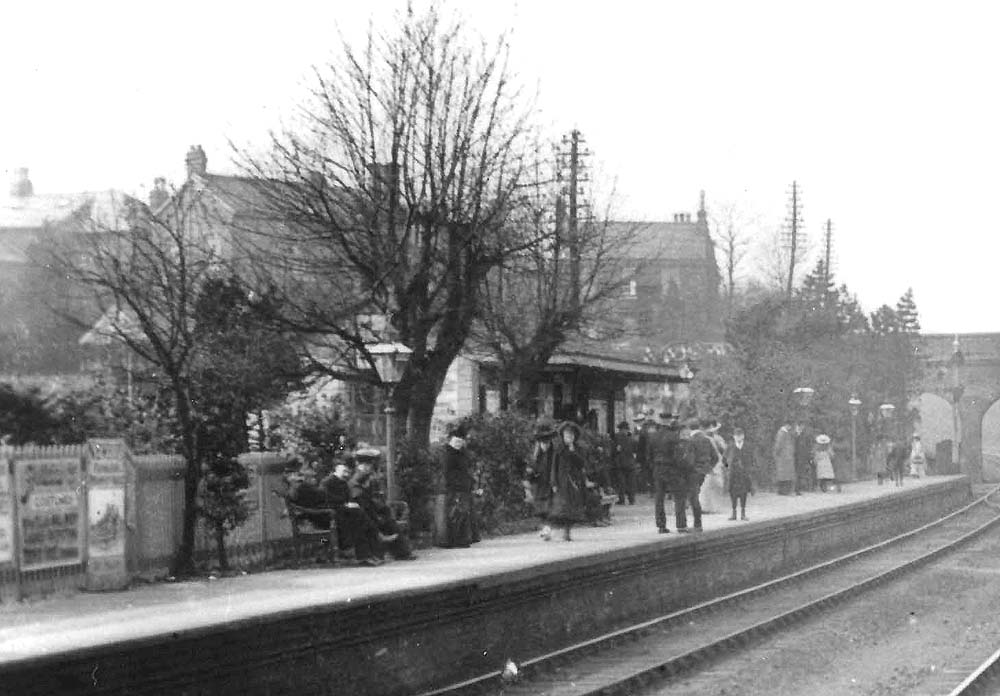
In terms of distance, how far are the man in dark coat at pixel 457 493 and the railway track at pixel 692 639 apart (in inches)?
102

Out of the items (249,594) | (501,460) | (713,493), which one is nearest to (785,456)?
(713,493)

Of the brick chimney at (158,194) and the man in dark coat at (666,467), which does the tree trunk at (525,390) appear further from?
the brick chimney at (158,194)

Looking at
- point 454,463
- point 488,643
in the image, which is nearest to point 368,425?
point 454,463

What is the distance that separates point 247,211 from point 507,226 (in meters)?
3.84

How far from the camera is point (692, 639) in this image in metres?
14.1

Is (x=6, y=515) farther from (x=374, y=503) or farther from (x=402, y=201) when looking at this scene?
(x=402, y=201)

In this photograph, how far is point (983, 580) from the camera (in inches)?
794

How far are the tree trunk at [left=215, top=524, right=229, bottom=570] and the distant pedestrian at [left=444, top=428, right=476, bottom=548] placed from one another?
3.46 meters

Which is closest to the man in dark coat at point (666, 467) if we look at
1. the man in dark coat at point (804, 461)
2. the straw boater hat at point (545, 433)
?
the straw boater hat at point (545, 433)

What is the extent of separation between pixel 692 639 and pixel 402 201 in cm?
830

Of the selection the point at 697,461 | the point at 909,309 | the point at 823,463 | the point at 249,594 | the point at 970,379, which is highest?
the point at 909,309

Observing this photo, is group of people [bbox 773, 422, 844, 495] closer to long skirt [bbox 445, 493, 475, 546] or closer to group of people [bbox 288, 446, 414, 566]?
long skirt [bbox 445, 493, 475, 546]

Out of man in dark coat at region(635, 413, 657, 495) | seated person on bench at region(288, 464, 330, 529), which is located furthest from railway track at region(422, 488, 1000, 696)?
man in dark coat at region(635, 413, 657, 495)

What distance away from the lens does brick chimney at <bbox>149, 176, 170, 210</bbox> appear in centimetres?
2005
